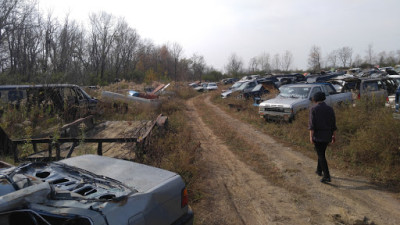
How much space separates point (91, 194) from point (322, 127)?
4.28m

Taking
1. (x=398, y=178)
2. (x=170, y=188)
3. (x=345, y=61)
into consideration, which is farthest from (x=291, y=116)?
(x=345, y=61)

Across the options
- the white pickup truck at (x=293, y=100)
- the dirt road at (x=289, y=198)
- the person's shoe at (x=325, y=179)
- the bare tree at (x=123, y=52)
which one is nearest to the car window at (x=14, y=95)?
the dirt road at (x=289, y=198)

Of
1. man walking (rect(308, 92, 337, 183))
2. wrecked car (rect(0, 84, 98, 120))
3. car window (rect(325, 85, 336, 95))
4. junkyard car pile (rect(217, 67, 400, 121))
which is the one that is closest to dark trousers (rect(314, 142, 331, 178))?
man walking (rect(308, 92, 337, 183))

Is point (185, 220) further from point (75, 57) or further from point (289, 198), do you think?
point (75, 57)

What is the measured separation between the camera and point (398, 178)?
15.2 feet

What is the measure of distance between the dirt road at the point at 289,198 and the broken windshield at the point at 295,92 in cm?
524

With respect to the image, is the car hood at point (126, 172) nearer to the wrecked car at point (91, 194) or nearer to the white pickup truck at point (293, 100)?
the wrecked car at point (91, 194)

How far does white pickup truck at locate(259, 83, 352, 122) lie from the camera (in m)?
9.69

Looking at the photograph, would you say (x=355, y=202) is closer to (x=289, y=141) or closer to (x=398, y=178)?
(x=398, y=178)

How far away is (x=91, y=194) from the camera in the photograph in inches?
78.7

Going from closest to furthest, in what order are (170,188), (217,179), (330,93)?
(170,188)
(217,179)
(330,93)

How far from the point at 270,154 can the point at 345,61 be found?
80.4 metres

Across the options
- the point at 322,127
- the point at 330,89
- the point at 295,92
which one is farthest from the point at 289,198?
the point at 330,89

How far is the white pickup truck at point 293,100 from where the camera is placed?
9688 millimetres
